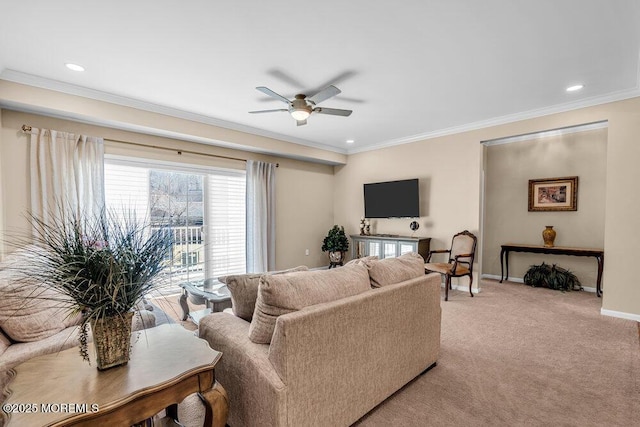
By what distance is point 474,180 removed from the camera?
4605 mm

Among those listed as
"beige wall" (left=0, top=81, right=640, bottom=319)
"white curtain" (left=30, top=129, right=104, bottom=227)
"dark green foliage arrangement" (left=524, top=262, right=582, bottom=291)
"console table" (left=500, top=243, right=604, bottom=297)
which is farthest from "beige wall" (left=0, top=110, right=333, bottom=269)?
"dark green foliage arrangement" (left=524, top=262, right=582, bottom=291)

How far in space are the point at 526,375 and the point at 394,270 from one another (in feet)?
4.53

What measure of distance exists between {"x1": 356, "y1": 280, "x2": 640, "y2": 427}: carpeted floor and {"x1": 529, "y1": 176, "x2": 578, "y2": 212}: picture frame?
6.51 feet

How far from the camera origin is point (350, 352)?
1688 mm

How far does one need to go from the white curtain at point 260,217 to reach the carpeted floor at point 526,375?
181 cm

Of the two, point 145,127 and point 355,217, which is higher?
point 145,127

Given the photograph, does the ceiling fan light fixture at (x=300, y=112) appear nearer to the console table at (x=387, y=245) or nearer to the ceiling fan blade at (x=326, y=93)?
the ceiling fan blade at (x=326, y=93)

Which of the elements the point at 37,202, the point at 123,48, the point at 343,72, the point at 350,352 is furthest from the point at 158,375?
the point at 37,202

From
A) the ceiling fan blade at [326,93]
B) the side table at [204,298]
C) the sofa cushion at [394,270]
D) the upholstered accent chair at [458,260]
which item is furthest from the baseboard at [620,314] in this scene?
the side table at [204,298]

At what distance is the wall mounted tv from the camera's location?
5227 millimetres

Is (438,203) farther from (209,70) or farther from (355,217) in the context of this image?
(209,70)

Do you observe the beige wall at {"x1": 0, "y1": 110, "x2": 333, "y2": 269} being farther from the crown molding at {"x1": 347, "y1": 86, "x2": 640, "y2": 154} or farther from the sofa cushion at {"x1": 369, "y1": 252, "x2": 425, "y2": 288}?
the sofa cushion at {"x1": 369, "y1": 252, "x2": 425, "y2": 288}

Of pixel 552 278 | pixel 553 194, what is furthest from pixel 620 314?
pixel 553 194

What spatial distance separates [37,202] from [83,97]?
4.26 feet
